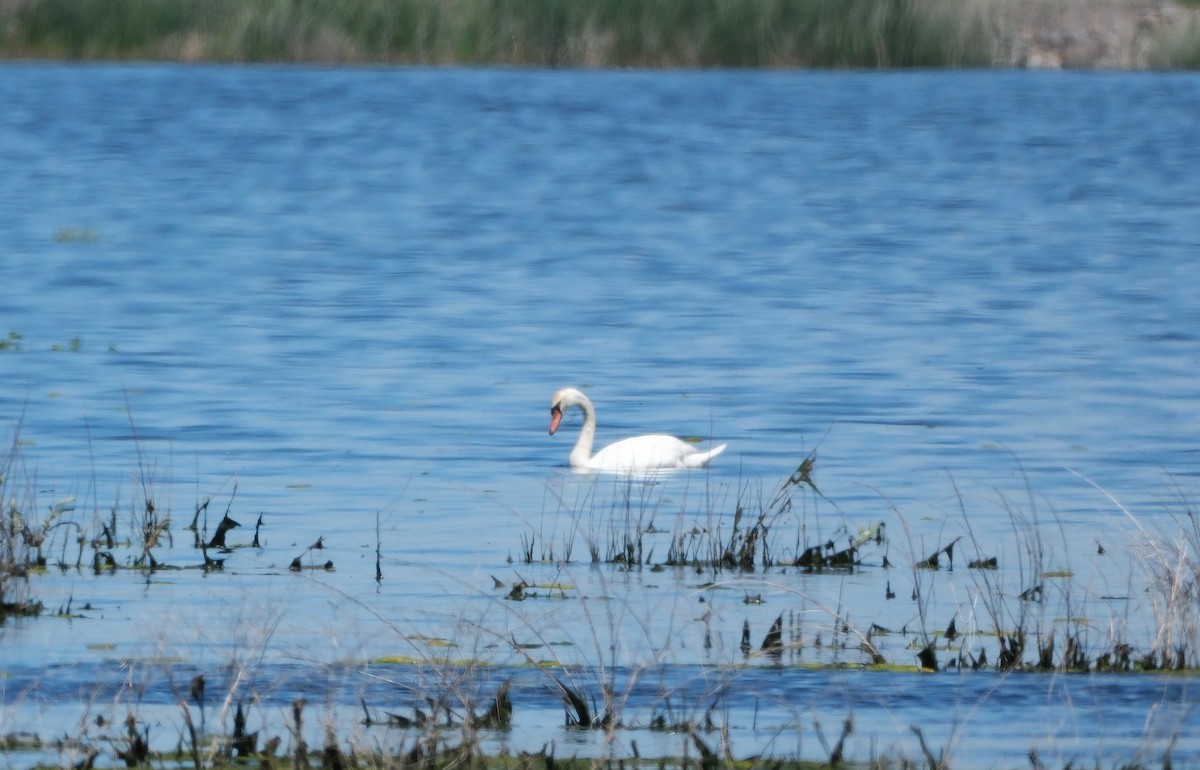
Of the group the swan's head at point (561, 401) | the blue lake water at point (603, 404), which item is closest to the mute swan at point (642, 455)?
the blue lake water at point (603, 404)

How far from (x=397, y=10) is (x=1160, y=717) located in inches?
1534

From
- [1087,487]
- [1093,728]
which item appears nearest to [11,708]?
[1093,728]

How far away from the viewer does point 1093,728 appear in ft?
26.7

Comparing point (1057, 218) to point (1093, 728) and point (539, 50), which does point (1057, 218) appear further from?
point (1093, 728)

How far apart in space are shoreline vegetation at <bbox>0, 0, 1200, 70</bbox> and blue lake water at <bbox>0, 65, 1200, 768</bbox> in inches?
160

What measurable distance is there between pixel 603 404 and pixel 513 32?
3022 cm

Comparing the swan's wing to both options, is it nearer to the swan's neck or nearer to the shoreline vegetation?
the swan's neck

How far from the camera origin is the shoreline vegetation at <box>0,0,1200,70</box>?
45594 mm

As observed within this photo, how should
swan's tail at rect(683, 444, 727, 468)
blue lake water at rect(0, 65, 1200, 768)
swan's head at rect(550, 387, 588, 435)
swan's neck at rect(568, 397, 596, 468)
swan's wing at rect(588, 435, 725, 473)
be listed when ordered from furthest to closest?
1. swan's head at rect(550, 387, 588, 435)
2. swan's neck at rect(568, 397, 596, 468)
3. swan's tail at rect(683, 444, 727, 468)
4. swan's wing at rect(588, 435, 725, 473)
5. blue lake water at rect(0, 65, 1200, 768)

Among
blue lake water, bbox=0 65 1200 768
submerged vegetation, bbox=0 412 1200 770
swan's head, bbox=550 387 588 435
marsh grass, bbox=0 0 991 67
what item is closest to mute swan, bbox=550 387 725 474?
blue lake water, bbox=0 65 1200 768

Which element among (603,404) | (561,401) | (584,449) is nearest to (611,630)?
(584,449)

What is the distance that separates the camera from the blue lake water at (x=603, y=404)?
8.73m

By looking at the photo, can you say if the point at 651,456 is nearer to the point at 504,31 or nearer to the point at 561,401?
the point at 561,401

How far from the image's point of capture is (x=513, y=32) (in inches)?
1829
